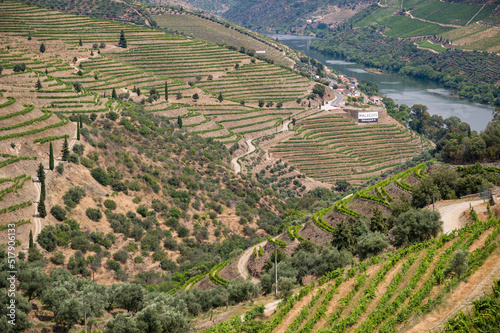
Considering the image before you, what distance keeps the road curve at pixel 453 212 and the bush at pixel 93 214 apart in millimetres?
32176

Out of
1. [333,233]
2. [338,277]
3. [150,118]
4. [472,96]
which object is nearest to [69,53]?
[150,118]

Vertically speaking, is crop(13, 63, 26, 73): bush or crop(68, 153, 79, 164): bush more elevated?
crop(13, 63, 26, 73): bush

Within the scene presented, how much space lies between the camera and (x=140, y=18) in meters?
163

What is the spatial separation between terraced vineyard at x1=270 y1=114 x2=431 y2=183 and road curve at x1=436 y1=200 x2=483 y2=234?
146ft

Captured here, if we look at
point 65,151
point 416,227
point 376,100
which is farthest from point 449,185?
point 376,100

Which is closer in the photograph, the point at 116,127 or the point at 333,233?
the point at 333,233

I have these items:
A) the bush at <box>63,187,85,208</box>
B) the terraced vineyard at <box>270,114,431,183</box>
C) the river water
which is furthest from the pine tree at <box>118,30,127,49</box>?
the river water

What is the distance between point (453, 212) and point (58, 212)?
3473 cm

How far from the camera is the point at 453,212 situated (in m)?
Answer: 47.0

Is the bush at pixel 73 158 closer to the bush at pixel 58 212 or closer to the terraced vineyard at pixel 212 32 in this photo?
the bush at pixel 58 212

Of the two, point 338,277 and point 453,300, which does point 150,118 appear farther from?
point 453,300

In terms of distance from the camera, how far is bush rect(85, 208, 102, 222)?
55250 mm

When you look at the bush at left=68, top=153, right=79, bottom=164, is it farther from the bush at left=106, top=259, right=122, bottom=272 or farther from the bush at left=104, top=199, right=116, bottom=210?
the bush at left=106, top=259, right=122, bottom=272

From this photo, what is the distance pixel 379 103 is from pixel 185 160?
73998 millimetres
